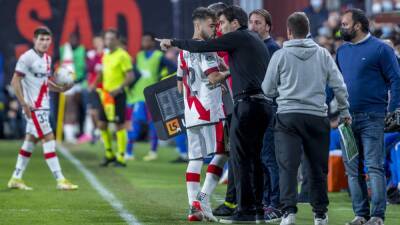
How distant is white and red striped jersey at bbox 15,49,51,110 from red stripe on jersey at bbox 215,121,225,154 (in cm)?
380

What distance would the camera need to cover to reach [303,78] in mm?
11016

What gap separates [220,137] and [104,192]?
11.2ft

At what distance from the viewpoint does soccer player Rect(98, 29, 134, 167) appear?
20.0 metres

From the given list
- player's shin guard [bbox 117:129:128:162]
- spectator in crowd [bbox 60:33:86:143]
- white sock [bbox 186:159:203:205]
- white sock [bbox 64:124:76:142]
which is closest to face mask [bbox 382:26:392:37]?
player's shin guard [bbox 117:129:128:162]

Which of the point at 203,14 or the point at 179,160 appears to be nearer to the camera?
the point at 203,14

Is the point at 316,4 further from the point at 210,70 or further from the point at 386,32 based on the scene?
the point at 210,70

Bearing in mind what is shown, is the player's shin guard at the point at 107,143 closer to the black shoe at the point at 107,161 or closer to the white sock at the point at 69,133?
the black shoe at the point at 107,161

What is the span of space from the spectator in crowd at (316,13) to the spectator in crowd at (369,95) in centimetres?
1043

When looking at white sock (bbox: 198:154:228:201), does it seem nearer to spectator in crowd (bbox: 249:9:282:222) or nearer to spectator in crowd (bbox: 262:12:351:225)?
spectator in crowd (bbox: 249:9:282:222)

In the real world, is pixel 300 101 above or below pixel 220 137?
above

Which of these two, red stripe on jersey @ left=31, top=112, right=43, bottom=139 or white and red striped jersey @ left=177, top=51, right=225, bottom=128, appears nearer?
white and red striped jersey @ left=177, top=51, right=225, bottom=128

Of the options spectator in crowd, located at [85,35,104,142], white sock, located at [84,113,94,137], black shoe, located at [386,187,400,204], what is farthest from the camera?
white sock, located at [84,113,94,137]

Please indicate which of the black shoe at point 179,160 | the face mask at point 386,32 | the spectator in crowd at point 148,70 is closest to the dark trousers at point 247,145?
the face mask at point 386,32

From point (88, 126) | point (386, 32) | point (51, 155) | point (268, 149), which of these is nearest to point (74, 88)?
point (88, 126)
